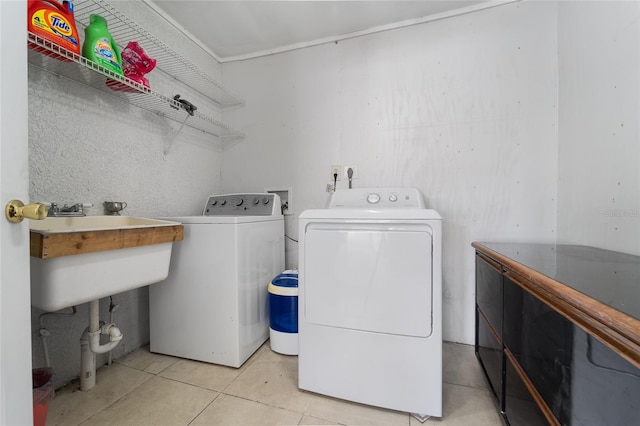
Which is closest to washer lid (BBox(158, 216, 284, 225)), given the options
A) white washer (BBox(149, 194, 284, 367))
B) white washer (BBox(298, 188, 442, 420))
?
white washer (BBox(149, 194, 284, 367))

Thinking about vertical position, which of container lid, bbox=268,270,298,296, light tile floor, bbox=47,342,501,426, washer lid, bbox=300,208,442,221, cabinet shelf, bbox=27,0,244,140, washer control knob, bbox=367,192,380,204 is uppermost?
cabinet shelf, bbox=27,0,244,140

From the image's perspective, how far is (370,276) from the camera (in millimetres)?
1124

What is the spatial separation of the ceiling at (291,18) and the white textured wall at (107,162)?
19cm

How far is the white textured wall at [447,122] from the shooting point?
160 centimetres

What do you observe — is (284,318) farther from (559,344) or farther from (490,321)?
(559,344)

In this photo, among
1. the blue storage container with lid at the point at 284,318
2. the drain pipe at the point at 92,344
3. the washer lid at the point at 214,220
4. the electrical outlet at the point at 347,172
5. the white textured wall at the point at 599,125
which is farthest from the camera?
the electrical outlet at the point at 347,172

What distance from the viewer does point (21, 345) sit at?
22.8 inches

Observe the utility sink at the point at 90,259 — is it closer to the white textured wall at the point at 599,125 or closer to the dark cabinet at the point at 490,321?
the dark cabinet at the point at 490,321

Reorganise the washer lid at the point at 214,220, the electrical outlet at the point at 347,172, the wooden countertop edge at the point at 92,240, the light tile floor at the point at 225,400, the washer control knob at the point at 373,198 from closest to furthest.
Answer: the wooden countertop edge at the point at 92,240 → the light tile floor at the point at 225,400 → the washer lid at the point at 214,220 → the washer control knob at the point at 373,198 → the electrical outlet at the point at 347,172

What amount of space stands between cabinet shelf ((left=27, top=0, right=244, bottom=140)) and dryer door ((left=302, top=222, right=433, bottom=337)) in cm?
122

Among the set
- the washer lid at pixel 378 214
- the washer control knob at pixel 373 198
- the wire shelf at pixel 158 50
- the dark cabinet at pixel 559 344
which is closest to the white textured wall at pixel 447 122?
the washer control knob at pixel 373 198

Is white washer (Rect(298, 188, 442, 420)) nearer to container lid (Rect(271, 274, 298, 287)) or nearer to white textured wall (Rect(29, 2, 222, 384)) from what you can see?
container lid (Rect(271, 274, 298, 287))

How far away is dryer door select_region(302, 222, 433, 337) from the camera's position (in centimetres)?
107

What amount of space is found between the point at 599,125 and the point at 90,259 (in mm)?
2247
